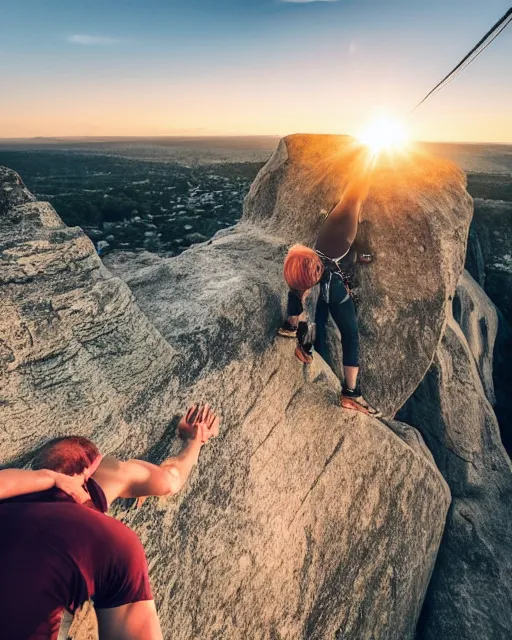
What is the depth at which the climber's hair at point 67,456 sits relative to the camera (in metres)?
3.69

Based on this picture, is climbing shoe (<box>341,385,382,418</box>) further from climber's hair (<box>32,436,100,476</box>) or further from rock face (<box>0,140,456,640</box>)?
climber's hair (<box>32,436,100,476</box>)

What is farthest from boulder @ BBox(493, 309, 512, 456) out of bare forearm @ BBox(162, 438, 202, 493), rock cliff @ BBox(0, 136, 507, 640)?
bare forearm @ BBox(162, 438, 202, 493)

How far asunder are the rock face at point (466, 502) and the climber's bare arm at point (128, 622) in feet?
25.8

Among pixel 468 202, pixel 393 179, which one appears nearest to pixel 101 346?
pixel 393 179

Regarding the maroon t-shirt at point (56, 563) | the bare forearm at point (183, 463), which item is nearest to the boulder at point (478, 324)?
the bare forearm at point (183, 463)

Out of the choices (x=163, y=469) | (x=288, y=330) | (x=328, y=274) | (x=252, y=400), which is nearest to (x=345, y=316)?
(x=328, y=274)

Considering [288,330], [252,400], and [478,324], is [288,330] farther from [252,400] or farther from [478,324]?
[478,324]

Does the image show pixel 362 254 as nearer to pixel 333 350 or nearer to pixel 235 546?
pixel 333 350

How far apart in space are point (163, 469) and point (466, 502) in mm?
9081

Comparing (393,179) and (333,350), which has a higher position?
(393,179)

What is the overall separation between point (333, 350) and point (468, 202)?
6.21 m

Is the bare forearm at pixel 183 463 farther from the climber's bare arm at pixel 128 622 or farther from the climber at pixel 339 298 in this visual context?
the climber at pixel 339 298

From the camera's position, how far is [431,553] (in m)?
8.77

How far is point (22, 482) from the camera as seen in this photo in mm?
3223
